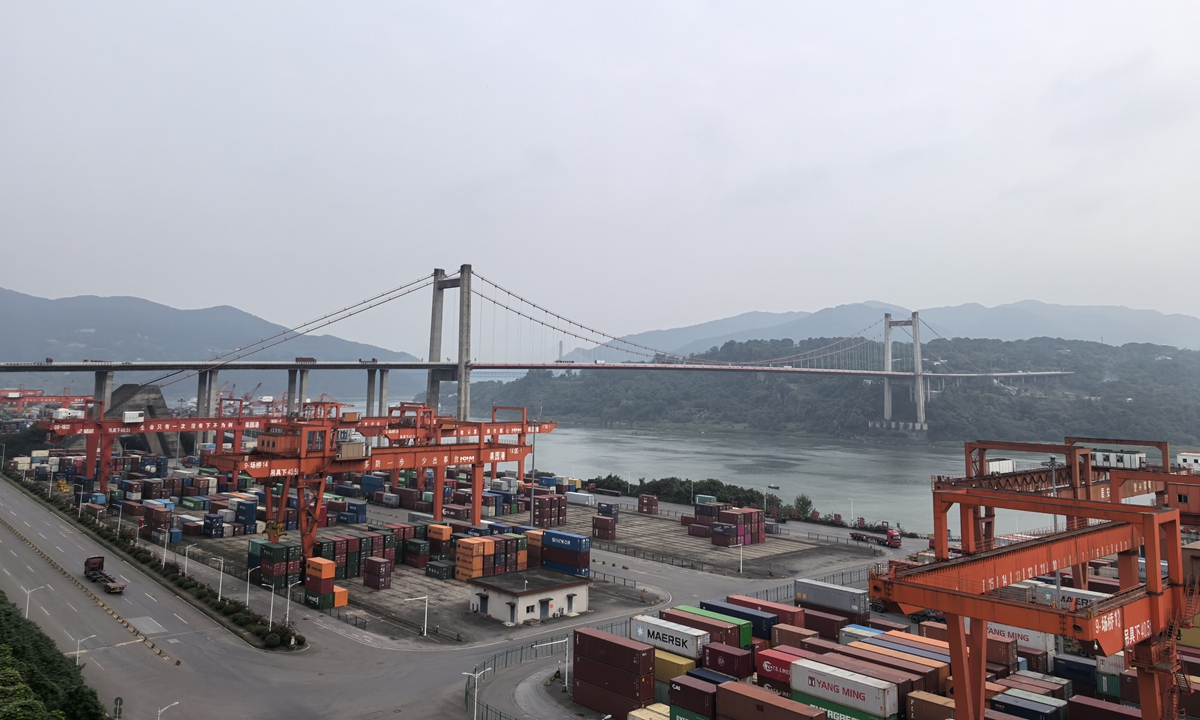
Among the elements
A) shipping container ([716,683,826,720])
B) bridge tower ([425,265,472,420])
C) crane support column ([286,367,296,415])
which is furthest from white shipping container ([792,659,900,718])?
crane support column ([286,367,296,415])

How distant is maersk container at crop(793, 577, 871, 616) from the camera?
27.0m

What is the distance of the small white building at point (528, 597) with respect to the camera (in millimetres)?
28875

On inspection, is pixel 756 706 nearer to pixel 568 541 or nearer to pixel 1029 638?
pixel 1029 638

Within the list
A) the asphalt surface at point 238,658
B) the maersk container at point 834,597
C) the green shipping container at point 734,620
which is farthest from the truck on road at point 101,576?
the maersk container at point 834,597

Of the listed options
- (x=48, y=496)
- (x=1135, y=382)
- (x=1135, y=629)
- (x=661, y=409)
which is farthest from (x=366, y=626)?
(x=1135, y=382)

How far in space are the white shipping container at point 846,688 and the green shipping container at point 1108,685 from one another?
7.78 m

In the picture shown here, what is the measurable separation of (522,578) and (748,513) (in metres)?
20.3

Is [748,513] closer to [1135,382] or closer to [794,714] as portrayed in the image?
[794,714]

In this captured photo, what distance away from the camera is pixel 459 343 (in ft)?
294

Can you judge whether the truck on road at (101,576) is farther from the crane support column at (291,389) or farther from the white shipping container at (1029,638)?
the crane support column at (291,389)

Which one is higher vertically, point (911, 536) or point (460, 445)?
point (460, 445)

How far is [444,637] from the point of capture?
26.9 m

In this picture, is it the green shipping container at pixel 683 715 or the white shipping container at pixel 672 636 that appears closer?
the green shipping container at pixel 683 715

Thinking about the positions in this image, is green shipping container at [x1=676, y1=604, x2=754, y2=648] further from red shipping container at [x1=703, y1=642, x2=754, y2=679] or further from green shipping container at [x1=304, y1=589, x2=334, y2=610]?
green shipping container at [x1=304, y1=589, x2=334, y2=610]
